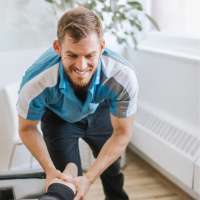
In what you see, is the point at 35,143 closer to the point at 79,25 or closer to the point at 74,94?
the point at 74,94

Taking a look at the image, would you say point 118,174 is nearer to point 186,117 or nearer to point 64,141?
point 64,141

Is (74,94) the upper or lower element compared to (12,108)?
upper

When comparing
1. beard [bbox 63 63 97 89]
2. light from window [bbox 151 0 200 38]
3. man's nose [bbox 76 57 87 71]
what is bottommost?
light from window [bbox 151 0 200 38]

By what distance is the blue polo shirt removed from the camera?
1255 mm

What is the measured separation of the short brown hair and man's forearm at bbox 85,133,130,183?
1.55ft

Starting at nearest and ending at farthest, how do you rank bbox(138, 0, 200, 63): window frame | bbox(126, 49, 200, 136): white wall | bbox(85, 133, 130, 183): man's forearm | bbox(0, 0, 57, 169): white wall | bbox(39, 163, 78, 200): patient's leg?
bbox(39, 163, 78, 200): patient's leg < bbox(85, 133, 130, 183): man's forearm < bbox(126, 49, 200, 136): white wall < bbox(138, 0, 200, 63): window frame < bbox(0, 0, 57, 169): white wall

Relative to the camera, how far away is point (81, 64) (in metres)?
1.14

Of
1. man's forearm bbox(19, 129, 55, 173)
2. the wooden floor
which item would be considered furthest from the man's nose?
the wooden floor

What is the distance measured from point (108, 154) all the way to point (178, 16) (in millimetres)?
1544

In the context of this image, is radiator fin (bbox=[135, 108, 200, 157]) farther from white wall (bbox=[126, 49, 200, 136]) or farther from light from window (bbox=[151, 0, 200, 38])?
light from window (bbox=[151, 0, 200, 38])

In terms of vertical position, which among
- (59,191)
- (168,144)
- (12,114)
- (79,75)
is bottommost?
(168,144)

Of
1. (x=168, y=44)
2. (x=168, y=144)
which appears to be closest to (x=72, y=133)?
(x=168, y=144)

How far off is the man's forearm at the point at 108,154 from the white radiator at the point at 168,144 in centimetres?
63

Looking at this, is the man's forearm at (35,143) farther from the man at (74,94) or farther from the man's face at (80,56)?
the man's face at (80,56)
